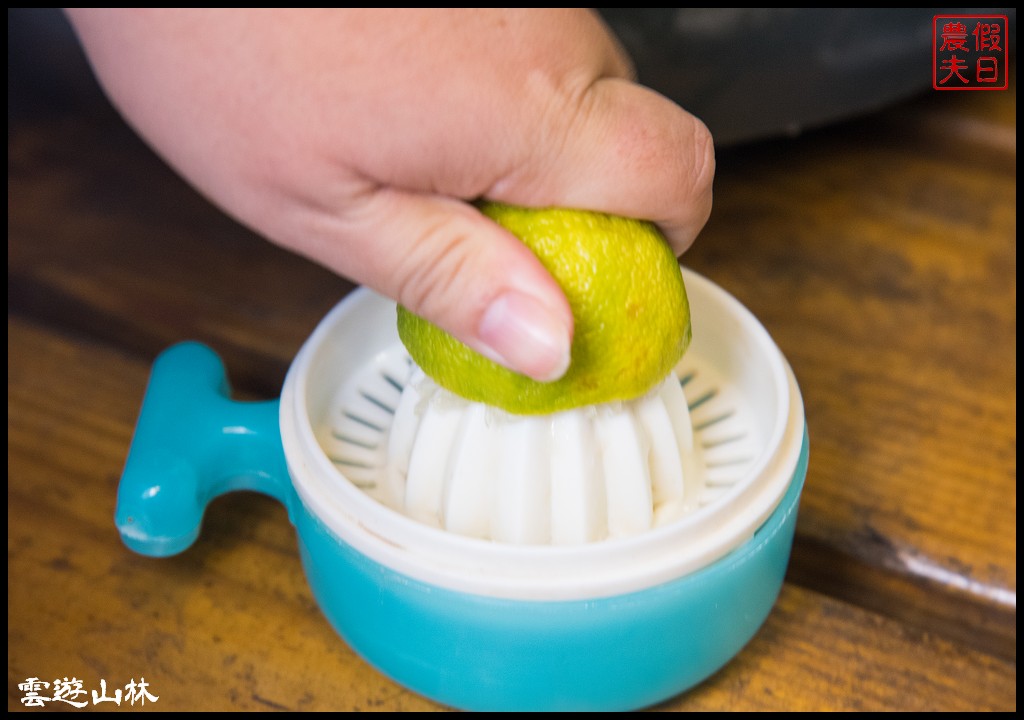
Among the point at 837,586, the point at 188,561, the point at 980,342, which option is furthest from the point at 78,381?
the point at 980,342

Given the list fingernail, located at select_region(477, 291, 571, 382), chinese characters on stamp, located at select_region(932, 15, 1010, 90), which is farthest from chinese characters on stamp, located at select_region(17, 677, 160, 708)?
chinese characters on stamp, located at select_region(932, 15, 1010, 90)

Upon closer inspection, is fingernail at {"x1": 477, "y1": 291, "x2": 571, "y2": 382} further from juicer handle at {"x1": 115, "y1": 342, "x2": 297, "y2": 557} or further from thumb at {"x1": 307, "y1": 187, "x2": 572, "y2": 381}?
juicer handle at {"x1": 115, "y1": 342, "x2": 297, "y2": 557}

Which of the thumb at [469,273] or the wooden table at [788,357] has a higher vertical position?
the thumb at [469,273]

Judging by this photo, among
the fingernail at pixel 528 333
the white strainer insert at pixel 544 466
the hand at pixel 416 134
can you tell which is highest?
the hand at pixel 416 134

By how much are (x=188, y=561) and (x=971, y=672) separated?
36cm

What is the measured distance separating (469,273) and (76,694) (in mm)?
263

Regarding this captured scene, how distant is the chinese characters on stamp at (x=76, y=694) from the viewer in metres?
0.47

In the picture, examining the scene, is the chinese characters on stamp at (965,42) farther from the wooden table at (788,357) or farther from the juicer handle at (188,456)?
the juicer handle at (188,456)

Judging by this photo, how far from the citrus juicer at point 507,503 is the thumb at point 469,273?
8cm

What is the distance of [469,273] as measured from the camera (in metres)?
0.37

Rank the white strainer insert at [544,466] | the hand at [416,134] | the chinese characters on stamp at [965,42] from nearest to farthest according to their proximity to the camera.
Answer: the hand at [416,134], the white strainer insert at [544,466], the chinese characters on stamp at [965,42]

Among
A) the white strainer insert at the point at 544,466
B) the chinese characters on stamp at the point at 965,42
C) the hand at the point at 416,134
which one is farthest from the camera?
the chinese characters on stamp at the point at 965,42

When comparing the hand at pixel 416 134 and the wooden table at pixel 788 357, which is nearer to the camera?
the hand at pixel 416 134

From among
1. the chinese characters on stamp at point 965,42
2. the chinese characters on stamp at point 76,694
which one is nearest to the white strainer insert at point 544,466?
the chinese characters on stamp at point 76,694
